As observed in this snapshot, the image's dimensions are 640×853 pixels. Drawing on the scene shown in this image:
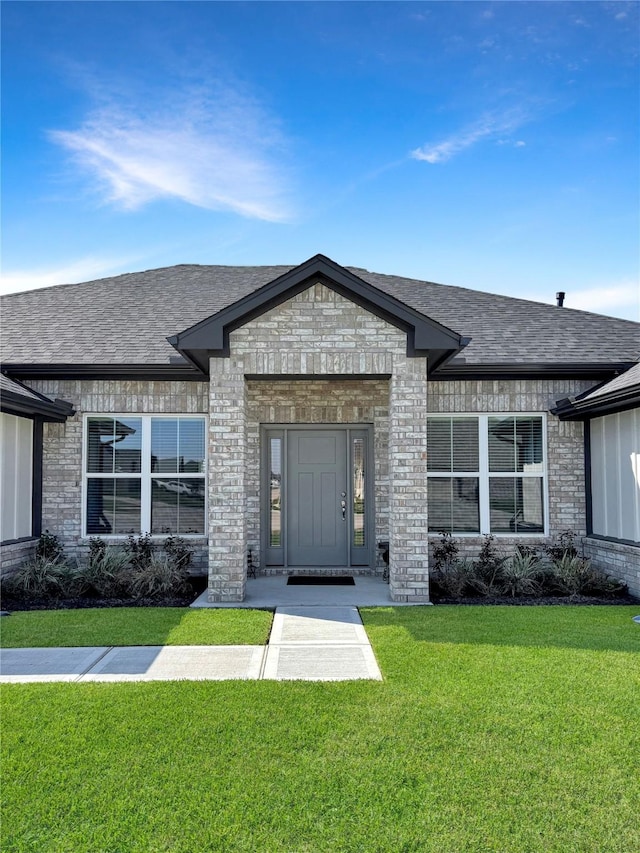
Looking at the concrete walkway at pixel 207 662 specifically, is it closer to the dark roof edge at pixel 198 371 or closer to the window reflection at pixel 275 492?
the window reflection at pixel 275 492

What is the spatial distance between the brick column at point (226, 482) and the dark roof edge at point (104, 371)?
1.68 metres

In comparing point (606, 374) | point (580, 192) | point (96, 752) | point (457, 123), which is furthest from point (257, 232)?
point (96, 752)

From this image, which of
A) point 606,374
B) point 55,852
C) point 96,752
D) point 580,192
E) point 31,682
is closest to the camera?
point 55,852

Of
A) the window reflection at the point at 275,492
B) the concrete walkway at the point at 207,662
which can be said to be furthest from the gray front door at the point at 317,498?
the concrete walkway at the point at 207,662

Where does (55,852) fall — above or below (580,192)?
below

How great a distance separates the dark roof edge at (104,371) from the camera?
9891 millimetres

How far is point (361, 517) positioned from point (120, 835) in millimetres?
7982

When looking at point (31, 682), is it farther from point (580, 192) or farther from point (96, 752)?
point (580, 192)

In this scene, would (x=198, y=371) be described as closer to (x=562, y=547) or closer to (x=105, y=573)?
(x=105, y=573)

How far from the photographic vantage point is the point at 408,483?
8.30 m

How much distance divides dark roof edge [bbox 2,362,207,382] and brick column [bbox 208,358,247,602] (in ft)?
5.51

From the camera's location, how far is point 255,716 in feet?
14.4

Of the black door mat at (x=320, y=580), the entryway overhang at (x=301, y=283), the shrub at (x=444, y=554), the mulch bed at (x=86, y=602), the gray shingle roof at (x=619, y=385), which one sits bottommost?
the black door mat at (x=320, y=580)

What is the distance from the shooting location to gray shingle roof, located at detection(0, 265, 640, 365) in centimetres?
1042
